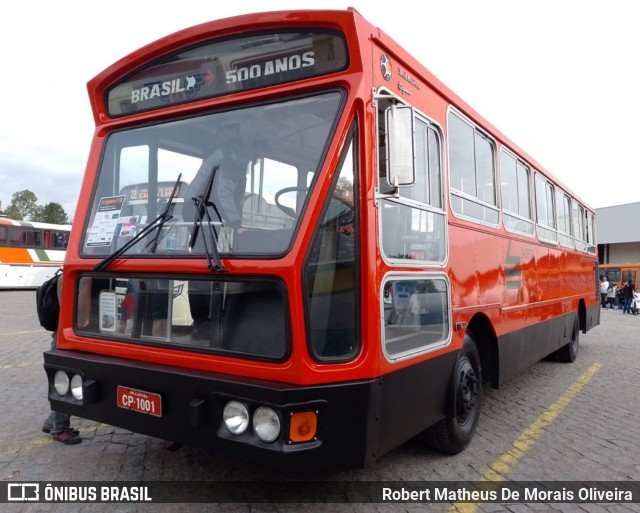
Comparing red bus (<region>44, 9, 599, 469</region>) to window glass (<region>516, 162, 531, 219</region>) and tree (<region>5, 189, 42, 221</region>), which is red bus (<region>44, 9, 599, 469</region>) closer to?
window glass (<region>516, 162, 531, 219</region>)

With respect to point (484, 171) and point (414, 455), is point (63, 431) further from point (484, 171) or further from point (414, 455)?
point (484, 171)

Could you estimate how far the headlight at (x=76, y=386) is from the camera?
342 centimetres

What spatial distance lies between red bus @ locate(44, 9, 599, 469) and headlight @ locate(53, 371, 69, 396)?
11 millimetres

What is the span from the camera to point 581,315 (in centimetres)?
930

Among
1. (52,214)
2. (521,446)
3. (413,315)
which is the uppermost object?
(52,214)

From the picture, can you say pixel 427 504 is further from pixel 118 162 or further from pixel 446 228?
pixel 118 162

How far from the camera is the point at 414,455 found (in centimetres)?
411

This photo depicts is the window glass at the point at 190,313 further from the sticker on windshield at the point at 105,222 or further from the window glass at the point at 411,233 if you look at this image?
the window glass at the point at 411,233

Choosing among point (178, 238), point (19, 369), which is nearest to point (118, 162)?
point (178, 238)

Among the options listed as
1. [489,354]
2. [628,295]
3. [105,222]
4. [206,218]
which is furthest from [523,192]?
[628,295]

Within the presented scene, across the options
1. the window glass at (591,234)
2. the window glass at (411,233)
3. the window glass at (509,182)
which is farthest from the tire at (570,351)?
the window glass at (411,233)

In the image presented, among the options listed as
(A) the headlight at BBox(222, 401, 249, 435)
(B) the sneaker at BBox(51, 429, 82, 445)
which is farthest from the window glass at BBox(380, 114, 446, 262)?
(B) the sneaker at BBox(51, 429, 82, 445)

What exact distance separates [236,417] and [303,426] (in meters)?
0.38

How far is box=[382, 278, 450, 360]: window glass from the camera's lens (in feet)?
10.0
